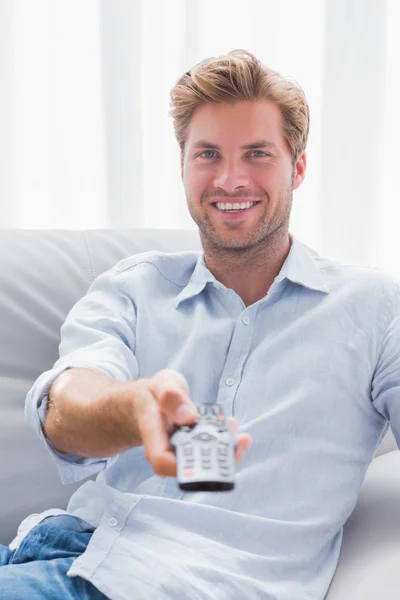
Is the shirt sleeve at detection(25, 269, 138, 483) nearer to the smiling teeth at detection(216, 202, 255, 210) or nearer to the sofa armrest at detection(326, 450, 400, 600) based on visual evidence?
the smiling teeth at detection(216, 202, 255, 210)

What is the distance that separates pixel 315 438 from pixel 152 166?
99 cm

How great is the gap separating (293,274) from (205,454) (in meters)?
0.59

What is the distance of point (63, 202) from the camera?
173 centimetres

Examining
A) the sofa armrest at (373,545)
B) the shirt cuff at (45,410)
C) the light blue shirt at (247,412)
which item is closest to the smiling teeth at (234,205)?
the light blue shirt at (247,412)

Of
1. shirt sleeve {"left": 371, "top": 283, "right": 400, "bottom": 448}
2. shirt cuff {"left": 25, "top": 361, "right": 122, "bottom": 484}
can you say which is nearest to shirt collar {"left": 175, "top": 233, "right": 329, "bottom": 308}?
shirt sleeve {"left": 371, "top": 283, "right": 400, "bottom": 448}

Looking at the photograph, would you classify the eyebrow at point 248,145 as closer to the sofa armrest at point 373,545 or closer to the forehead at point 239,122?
the forehead at point 239,122

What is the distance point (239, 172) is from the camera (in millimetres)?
1190

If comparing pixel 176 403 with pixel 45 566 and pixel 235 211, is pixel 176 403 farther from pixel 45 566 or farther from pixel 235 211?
pixel 235 211

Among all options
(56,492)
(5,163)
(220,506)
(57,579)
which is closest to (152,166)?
(5,163)

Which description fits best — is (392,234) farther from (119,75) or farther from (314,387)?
(314,387)

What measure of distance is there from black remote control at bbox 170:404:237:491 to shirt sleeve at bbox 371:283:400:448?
1.42 feet

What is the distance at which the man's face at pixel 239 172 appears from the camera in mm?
1192

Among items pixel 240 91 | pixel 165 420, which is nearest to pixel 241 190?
pixel 240 91

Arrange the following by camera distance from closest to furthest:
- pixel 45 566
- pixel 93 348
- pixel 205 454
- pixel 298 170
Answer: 1. pixel 205 454
2. pixel 45 566
3. pixel 93 348
4. pixel 298 170
